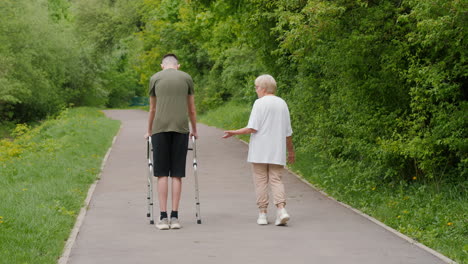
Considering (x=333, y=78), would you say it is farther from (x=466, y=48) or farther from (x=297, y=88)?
(x=466, y=48)

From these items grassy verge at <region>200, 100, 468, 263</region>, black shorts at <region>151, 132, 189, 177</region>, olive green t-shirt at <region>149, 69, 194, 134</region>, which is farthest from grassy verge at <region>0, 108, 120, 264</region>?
grassy verge at <region>200, 100, 468, 263</region>

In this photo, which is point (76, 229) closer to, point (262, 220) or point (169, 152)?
point (169, 152)

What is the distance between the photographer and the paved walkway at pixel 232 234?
726 centimetres

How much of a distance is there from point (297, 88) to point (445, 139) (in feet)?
19.8

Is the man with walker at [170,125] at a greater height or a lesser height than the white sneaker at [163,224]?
greater

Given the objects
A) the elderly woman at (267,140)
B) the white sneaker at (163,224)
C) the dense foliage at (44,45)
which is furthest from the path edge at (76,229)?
the dense foliage at (44,45)

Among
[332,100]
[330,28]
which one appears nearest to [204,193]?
[332,100]

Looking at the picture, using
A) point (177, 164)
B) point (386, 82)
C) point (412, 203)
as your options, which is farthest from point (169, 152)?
point (386, 82)

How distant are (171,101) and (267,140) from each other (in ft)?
4.13

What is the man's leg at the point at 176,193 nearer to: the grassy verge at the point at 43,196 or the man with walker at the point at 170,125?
the man with walker at the point at 170,125

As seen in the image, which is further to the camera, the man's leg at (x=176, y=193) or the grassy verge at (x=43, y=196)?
the man's leg at (x=176, y=193)

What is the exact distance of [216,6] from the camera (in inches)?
765

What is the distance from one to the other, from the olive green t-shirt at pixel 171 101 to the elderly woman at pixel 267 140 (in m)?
0.64

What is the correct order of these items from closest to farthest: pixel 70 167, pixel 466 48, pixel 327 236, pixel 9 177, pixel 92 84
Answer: pixel 327 236, pixel 466 48, pixel 9 177, pixel 70 167, pixel 92 84
